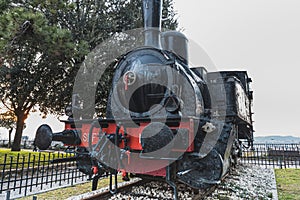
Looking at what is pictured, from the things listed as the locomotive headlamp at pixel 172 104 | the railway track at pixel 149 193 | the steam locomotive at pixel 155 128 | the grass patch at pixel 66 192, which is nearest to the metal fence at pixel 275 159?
the railway track at pixel 149 193

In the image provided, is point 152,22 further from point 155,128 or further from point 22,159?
A: point 22,159

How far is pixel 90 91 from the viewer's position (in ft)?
34.7

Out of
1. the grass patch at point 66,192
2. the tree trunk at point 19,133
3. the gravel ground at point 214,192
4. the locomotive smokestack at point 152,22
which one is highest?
the locomotive smokestack at point 152,22

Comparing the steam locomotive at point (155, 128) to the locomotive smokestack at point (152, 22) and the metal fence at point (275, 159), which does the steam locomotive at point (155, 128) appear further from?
the metal fence at point (275, 159)

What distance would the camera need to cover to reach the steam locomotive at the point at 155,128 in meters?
3.23

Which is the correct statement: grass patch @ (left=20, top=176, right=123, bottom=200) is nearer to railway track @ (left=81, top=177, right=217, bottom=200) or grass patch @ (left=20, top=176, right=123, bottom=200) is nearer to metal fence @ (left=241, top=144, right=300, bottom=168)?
railway track @ (left=81, top=177, right=217, bottom=200)

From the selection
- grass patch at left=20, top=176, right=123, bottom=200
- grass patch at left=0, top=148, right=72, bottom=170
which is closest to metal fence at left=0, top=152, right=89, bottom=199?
grass patch at left=0, top=148, right=72, bottom=170

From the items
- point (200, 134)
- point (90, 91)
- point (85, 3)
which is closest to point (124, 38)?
point (85, 3)

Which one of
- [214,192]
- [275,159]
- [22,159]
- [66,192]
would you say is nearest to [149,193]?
[214,192]

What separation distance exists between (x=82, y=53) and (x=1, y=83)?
6.72m

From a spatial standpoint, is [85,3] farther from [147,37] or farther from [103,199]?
[103,199]

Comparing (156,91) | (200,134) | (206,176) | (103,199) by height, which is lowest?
(103,199)

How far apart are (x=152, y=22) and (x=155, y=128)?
8.93 feet

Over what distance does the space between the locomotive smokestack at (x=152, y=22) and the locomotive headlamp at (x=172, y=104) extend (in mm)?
1872
